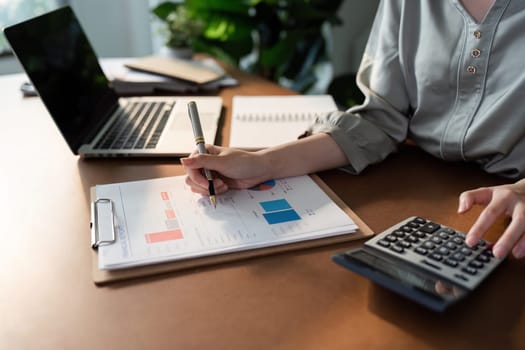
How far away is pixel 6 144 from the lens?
0.95m

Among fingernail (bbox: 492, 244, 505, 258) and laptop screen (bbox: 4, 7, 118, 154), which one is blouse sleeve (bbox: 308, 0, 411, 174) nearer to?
fingernail (bbox: 492, 244, 505, 258)

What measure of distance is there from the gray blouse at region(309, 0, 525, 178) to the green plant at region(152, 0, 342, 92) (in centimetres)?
89

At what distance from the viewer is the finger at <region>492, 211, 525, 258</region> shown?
544 millimetres

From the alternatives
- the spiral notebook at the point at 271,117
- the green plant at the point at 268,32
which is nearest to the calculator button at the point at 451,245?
the spiral notebook at the point at 271,117

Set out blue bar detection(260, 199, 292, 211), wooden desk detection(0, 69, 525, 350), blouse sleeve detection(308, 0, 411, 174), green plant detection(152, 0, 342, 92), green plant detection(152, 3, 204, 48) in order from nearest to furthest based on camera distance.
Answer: wooden desk detection(0, 69, 525, 350) → blue bar detection(260, 199, 292, 211) → blouse sleeve detection(308, 0, 411, 174) → green plant detection(152, 3, 204, 48) → green plant detection(152, 0, 342, 92)

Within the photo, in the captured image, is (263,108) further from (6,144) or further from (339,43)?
(339,43)

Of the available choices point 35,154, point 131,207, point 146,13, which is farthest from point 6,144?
point 146,13

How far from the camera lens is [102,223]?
65 centimetres

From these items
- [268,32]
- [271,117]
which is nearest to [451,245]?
[271,117]

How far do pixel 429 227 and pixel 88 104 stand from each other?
716 mm

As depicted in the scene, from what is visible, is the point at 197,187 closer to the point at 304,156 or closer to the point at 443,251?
the point at 304,156

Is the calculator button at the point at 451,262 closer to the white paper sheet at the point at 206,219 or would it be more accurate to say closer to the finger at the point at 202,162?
the white paper sheet at the point at 206,219

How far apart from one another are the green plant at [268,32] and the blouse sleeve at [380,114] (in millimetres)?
870

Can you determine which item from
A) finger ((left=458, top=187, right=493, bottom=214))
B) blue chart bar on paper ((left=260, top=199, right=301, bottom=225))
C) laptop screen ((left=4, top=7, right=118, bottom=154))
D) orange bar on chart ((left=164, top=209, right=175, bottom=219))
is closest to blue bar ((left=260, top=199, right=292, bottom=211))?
blue chart bar on paper ((left=260, top=199, right=301, bottom=225))
